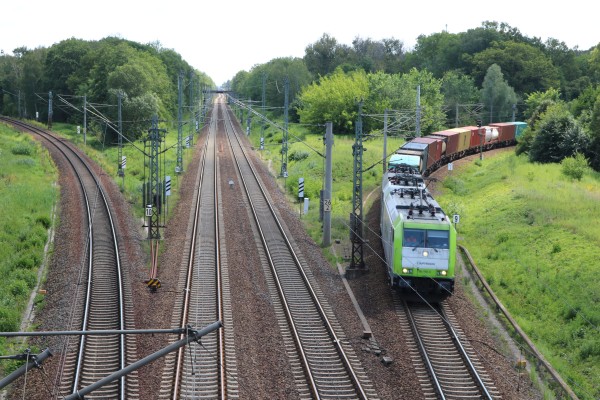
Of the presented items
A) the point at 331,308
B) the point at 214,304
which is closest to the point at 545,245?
the point at 331,308

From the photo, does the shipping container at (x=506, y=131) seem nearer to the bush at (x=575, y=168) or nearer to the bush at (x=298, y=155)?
the bush at (x=298, y=155)

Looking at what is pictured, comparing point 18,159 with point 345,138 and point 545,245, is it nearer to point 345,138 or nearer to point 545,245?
point 345,138

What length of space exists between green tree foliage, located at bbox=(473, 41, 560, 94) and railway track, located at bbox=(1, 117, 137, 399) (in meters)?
76.1

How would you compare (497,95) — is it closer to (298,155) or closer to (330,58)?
(298,155)

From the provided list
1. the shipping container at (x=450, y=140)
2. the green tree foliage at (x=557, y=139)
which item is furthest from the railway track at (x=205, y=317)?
the green tree foliage at (x=557, y=139)

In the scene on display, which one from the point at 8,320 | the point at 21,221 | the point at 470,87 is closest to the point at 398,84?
the point at 470,87

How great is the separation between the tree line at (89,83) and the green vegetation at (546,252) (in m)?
43.8

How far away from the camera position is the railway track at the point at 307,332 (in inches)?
669

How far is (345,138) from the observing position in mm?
72062

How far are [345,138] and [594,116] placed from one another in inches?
1157

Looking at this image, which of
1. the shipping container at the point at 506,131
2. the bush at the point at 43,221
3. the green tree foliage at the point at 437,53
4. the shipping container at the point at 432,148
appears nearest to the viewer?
the bush at the point at 43,221

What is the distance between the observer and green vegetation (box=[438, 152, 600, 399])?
20109 millimetres

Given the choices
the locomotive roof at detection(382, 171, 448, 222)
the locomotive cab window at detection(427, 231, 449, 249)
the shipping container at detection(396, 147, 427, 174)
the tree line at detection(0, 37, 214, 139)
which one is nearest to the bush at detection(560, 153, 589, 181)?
the shipping container at detection(396, 147, 427, 174)

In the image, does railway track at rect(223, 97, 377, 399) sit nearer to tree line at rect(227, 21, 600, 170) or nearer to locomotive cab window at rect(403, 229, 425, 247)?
locomotive cab window at rect(403, 229, 425, 247)
